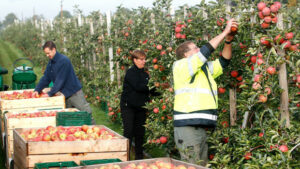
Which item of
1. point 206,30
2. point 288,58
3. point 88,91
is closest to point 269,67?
point 288,58

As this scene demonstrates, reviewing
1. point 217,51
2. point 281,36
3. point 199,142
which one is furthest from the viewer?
point 217,51

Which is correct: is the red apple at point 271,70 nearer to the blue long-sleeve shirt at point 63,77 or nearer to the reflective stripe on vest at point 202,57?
the reflective stripe on vest at point 202,57

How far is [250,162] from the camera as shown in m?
3.14

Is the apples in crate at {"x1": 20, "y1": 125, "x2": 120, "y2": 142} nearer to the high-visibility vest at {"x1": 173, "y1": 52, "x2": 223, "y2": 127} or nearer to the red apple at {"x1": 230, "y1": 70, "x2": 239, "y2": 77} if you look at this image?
the high-visibility vest at {"x1": 173, "y1": 52, "x2": 223, "y2": 127}

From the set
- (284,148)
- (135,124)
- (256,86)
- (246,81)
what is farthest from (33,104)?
(284,148)

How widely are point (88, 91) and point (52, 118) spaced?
5808mm

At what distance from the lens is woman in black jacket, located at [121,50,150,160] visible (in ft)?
18.4

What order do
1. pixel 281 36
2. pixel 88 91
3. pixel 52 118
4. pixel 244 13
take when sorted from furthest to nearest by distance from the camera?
1. pixel 88 91
2. pixel 52 118
3. pixel 244 13
4. pixel 281 36

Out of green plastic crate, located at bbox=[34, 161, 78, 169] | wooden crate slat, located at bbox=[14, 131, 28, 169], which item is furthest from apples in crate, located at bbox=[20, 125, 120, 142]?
green plastic crate, located at bbox=[34, 161, 78, 169]

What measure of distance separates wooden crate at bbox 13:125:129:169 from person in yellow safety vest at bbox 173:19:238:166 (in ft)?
2.32

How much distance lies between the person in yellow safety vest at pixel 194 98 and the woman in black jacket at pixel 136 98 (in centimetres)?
185

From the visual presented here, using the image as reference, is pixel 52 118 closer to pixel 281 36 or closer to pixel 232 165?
pixel 232 165

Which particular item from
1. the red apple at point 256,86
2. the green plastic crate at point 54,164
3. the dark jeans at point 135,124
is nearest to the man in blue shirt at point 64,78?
the dark jeans at point 135,124

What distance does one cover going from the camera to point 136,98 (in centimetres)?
568
